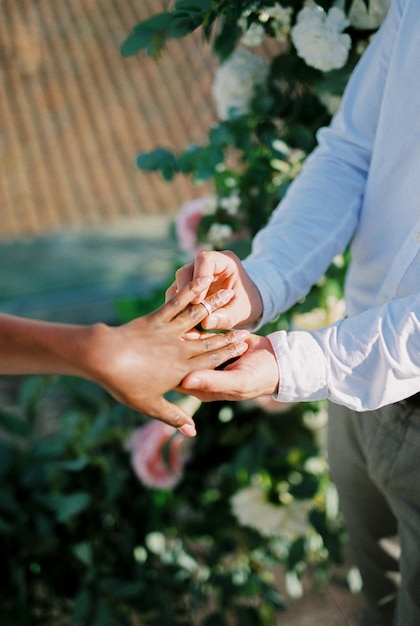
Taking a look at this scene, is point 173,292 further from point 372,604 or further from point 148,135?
point 148,135

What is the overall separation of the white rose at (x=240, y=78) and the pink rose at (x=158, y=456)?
812 mm

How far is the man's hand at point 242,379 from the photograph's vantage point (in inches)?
35.4

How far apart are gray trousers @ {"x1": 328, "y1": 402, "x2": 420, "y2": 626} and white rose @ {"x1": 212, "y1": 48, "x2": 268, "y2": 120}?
0.73 m

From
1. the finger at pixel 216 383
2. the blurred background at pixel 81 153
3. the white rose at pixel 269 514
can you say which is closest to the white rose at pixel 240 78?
the finger at pixel 216 383

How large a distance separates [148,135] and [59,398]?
1.45 metres

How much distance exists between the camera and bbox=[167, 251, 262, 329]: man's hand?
0.99 m

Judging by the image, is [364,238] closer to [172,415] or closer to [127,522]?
[172,415]

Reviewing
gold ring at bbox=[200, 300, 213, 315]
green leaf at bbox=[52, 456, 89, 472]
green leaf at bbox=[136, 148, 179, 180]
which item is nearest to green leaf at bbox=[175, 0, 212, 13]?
green leaf at bbox=[136, 148, 179, 180]

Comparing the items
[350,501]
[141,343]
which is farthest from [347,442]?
[141,343]

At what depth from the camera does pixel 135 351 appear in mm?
889

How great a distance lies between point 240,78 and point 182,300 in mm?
783

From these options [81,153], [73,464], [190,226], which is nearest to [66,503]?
[73,464]

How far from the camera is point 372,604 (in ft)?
4.60

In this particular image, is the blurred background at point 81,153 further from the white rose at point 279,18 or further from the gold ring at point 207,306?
the gold ring at point 207,306
